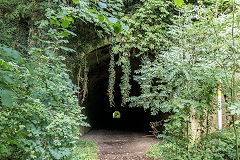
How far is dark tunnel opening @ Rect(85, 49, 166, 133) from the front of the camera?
9.02m

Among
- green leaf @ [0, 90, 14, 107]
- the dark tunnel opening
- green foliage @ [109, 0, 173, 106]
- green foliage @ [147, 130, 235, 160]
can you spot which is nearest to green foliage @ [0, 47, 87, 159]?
green leaf @ [0, 90, 14, 107]

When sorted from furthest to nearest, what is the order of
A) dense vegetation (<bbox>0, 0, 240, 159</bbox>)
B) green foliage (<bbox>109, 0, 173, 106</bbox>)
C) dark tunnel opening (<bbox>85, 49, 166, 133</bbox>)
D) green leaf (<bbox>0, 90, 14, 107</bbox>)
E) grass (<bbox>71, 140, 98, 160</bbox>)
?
dark tunnel opening (<bbox>85, 49, 166, 133</bbox>) < green foliage (<bbox>109, 0, 173, 106</bbox>) < grass (<bbox>71, 140, 98, 160</bbox>) < dense vegetation (<bbox>0, 0, 240, 159</bbox>) < green leaf (<bbox>0, 90, 14, 107</bbox>)

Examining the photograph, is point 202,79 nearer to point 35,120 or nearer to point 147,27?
point 35,120

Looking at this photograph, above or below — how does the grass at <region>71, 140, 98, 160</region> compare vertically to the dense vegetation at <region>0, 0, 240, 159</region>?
below

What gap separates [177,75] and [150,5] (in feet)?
11.2

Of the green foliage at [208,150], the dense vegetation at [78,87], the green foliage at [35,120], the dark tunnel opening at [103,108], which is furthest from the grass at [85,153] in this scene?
the dark tunnel opening at [103,108]

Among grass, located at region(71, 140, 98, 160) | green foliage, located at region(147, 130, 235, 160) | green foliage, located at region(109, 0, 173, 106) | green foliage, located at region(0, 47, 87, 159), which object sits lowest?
grass, located at region(71, 140, 98, 160)

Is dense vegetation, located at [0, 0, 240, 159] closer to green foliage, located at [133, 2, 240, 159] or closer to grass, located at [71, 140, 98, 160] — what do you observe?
green foliage, located at [133, 2, 240, 159]

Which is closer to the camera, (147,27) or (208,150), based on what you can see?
(208,150)

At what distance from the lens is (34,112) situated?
2258 millimetres

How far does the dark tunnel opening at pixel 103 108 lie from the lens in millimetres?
9023

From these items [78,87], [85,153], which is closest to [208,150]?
[78,87]

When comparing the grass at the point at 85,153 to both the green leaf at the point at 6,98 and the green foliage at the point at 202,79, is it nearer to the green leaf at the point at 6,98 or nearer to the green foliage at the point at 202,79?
the green foliage at the point at 202,79

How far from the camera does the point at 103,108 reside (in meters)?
15.6
